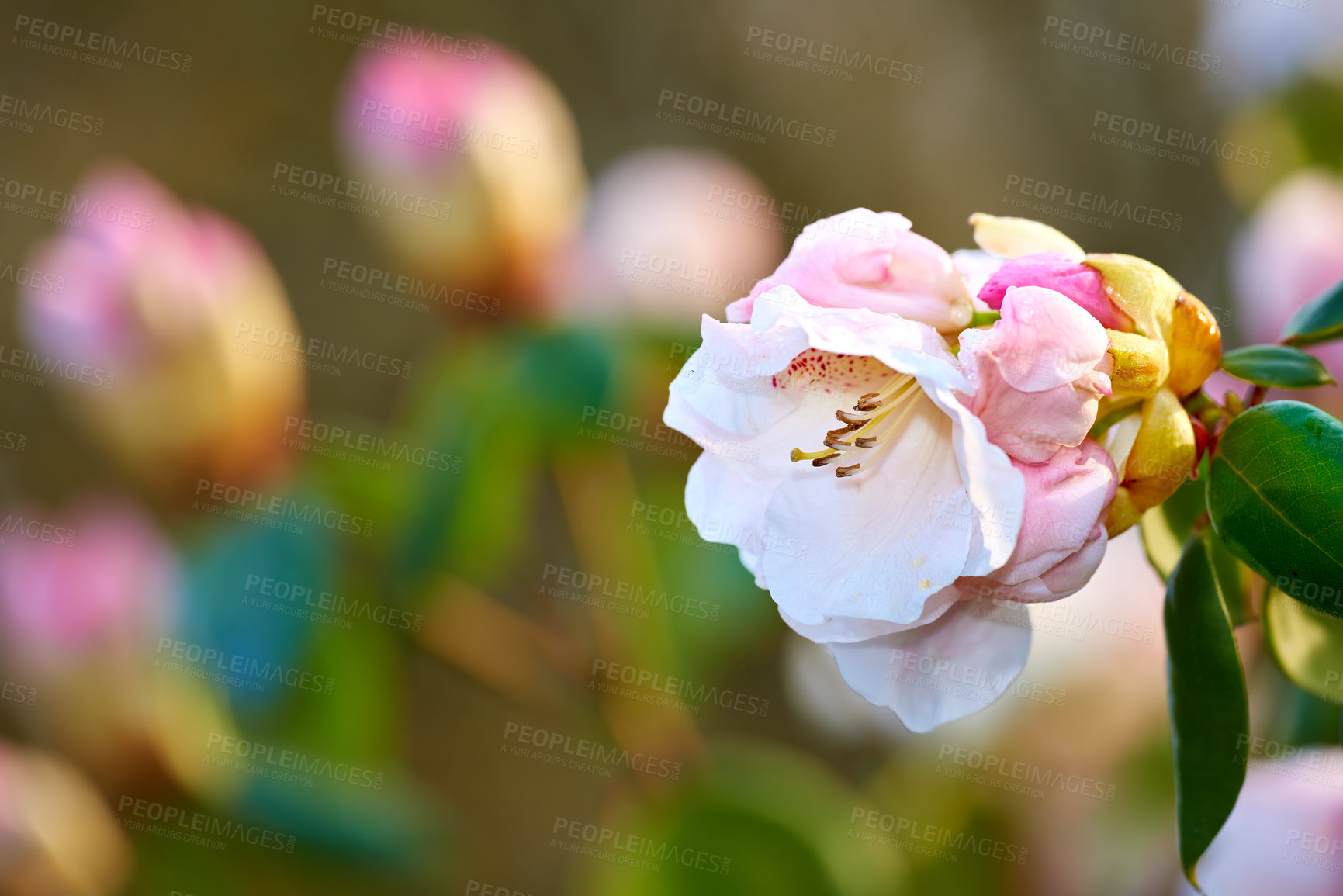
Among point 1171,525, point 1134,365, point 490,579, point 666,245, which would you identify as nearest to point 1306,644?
point 1171,525

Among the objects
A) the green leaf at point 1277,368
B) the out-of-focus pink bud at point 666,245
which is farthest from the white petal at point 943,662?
the out-of-focus pink bud at point 666,245

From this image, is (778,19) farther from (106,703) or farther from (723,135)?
(106,703)

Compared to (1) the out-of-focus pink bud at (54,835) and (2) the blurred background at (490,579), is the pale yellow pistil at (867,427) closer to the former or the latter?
(2) the blurred background at (490,579)

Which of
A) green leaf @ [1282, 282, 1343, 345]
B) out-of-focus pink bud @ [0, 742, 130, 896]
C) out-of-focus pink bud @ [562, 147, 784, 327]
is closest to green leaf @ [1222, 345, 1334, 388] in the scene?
green leaf @ [1282, 282, 1343, 345]

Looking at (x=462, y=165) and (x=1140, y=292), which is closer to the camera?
(x=1140, y=292)

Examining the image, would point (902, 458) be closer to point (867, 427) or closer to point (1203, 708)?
point (867, 427)

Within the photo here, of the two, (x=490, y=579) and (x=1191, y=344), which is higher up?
(x=1191, y=344)
